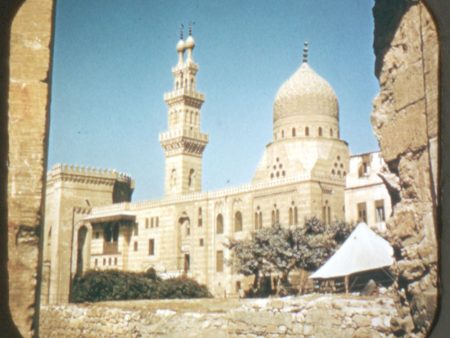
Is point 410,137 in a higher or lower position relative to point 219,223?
lower

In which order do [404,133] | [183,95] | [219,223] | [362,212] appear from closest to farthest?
[404,133] → [362,212] → [219,223] → [183,95]

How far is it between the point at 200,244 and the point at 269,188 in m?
6.55

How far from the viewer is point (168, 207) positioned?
37.5m

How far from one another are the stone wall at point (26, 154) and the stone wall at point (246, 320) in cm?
378

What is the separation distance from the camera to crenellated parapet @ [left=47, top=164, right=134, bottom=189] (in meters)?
42.5

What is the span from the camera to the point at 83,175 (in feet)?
142

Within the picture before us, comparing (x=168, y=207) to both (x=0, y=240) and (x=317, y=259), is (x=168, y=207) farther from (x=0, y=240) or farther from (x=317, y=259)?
(x=0, y=240)

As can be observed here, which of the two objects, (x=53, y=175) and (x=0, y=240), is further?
(x=53, y=175)

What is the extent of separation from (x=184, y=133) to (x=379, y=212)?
18034 mm

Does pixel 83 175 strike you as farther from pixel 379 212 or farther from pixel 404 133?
pixel 404 133

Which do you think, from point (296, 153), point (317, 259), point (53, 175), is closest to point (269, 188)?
point (296, 153)

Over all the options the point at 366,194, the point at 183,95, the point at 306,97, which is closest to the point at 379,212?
the point at 366,194

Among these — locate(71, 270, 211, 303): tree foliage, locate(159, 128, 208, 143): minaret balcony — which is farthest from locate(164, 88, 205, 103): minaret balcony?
locate(71, 270, 211, 303): tree foliage

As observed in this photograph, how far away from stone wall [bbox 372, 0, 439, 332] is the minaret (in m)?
34.0
